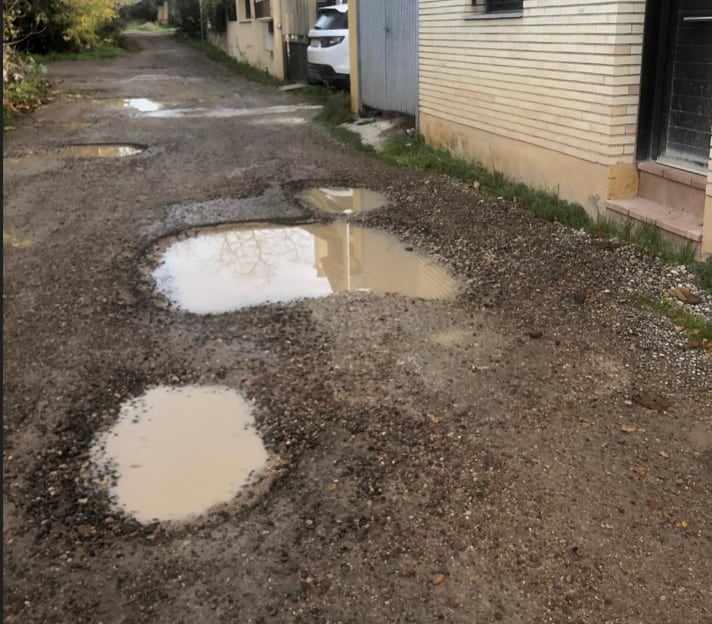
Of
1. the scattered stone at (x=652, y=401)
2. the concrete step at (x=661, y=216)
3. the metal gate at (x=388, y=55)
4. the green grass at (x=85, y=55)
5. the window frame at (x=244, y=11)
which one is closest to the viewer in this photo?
the scattered stone at (x=652, y=401)

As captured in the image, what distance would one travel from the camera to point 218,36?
3366 cm

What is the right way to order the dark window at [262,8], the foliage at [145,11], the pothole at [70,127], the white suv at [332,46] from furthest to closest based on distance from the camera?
1. the foliage at [145,11]
2. the dark window at [262,8]
3. the white suv at [332,46]
4. the pothole at [70,127]

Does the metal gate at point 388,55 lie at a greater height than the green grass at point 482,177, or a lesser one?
greater

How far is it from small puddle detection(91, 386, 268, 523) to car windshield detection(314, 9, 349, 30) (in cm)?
1344

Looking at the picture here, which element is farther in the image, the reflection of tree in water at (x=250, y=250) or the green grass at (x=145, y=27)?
the green grass at (x=145, y=27)

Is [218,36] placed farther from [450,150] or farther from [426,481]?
[426,481]

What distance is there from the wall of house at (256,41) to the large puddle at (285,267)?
1612 cm

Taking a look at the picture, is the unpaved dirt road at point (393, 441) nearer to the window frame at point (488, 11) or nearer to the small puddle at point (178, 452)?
the small puddle at point (178, 452)

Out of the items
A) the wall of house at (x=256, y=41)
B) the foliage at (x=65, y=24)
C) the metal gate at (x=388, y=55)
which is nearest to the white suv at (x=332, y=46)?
the metal gate at (x=388, y=55)

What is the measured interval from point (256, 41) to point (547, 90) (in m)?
20.1

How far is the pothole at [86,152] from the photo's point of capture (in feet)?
36.3

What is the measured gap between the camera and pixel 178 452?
3.73 metres

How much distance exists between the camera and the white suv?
52.2 ft

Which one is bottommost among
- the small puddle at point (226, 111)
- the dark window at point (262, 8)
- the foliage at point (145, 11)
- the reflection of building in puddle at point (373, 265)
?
the reflection of building in puddle at point (373, 265)
